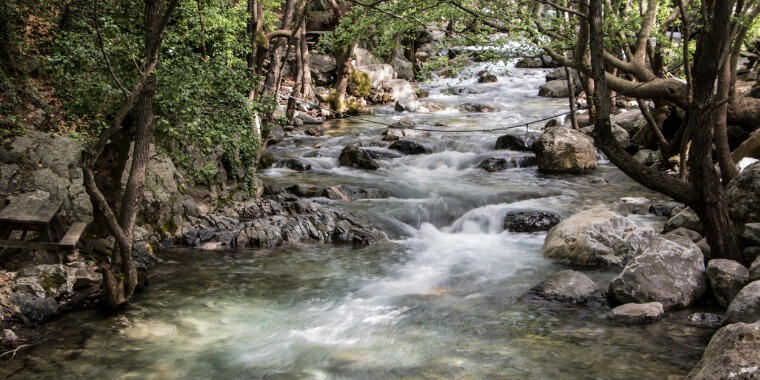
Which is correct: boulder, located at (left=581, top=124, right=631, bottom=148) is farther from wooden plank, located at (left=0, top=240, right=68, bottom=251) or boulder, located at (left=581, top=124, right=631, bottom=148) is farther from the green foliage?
wooden plank, located at (left=0, top=240, right=68, bottom=251)

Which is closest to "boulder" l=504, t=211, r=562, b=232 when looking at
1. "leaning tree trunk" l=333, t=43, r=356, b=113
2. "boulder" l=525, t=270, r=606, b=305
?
"boulder" l=525, t=270, r=606, b=305

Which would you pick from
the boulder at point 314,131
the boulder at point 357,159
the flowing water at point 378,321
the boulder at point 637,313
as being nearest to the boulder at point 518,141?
the boulder at point 357,159

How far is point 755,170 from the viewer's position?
752cm

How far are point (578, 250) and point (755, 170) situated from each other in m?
2.81

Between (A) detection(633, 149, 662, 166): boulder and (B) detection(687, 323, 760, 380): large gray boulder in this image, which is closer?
(B) detection(687, 323, 760, 380): large gray boulder

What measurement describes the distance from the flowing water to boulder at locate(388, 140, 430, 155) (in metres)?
6.07

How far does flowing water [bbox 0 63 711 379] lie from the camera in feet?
18.4

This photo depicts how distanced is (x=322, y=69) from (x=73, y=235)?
24498 mm

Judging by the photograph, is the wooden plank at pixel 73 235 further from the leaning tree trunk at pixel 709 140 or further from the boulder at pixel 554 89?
the boulder at pixel 554 89

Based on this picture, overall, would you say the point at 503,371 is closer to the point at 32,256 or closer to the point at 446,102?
the point at 32,256

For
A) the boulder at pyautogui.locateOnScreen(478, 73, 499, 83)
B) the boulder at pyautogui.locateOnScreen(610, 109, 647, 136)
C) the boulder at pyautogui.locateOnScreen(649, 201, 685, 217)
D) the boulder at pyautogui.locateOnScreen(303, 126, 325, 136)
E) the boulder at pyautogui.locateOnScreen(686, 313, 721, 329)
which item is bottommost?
the boulder at pyautogui.locateOnScreen(686, 313, 721, 329)

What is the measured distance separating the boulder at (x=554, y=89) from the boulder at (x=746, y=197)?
21731 millimetres

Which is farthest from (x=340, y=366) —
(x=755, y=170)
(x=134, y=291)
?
(x=755, y=170)

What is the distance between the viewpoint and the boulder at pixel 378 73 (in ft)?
99.0
